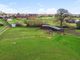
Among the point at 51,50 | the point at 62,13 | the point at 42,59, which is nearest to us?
the point at 42,59

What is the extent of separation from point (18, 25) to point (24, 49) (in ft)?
117

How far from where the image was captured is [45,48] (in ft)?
91.8

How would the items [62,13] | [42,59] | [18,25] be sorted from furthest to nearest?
[62,13], [18,25], [42,59]

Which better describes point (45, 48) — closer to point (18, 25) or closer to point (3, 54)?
point (3, 54)

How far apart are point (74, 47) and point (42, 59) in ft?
26.0

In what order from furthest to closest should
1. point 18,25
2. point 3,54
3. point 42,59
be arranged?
1. point 18,25
2. point 3,54
3. point 42,59

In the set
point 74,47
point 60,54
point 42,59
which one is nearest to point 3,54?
point 42,59

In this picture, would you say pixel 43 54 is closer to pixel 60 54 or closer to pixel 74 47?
pixel 60 54

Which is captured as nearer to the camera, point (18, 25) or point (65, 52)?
point (65, 52)

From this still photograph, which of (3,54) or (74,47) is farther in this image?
(74,47)

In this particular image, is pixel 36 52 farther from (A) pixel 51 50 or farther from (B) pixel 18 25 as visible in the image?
(B) pixel 18 25

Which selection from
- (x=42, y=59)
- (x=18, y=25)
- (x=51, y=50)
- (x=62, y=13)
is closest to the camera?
(x=42, y=59)

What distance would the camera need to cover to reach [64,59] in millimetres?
22094

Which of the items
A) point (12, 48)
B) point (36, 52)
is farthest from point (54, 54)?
point (12, 48)
